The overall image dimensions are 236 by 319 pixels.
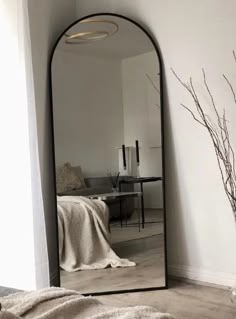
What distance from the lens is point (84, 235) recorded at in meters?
3.17

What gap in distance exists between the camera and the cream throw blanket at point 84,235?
3.16 m

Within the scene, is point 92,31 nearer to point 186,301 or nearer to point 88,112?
point 88,112

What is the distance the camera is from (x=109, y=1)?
3.44 metres

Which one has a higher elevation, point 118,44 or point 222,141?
point 118,44

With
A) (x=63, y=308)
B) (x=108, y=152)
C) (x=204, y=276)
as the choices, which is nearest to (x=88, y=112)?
(x=108, y=152)

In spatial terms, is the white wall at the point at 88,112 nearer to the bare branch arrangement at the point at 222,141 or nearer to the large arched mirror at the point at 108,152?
the large arched mirror at the point at 108,152

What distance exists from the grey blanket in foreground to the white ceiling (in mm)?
2145

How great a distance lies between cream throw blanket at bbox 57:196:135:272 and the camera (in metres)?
3.16

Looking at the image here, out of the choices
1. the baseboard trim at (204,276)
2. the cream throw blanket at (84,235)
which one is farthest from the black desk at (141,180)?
the baseboard trim at (204,276)

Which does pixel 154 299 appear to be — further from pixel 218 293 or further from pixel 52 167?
pixel 52 167

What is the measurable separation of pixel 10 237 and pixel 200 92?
5.12ft

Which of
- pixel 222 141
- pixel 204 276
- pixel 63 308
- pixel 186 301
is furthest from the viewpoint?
pixel 204 276

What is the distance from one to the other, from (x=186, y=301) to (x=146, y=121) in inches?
49.4

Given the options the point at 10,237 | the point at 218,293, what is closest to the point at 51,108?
the point at 10,237
